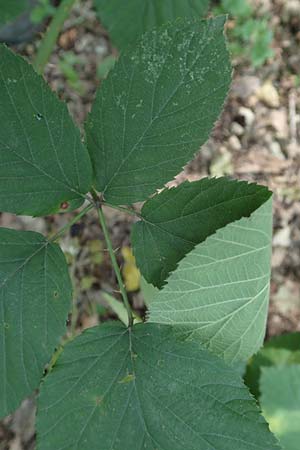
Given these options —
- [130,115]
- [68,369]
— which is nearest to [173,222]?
[130,115]

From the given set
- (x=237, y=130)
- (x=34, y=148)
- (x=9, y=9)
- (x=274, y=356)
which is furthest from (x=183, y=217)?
(x=237, y=130)

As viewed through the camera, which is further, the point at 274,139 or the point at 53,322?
the point at 274,139

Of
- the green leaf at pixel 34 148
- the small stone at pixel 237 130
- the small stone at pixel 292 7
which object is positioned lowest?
the green leaf at pixel 34 148

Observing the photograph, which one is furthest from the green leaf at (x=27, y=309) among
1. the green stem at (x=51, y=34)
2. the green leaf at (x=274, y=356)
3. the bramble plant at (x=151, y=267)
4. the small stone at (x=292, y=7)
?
the small stone at (x=292, y=7)

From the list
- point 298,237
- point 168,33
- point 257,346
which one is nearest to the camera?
point 168,33

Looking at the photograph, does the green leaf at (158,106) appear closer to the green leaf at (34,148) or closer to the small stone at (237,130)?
the green leaf at (34,148)

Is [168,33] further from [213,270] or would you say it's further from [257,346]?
[257,346]

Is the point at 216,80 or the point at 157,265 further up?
the point at 216,80

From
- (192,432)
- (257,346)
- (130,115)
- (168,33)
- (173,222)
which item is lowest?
(192,432)
